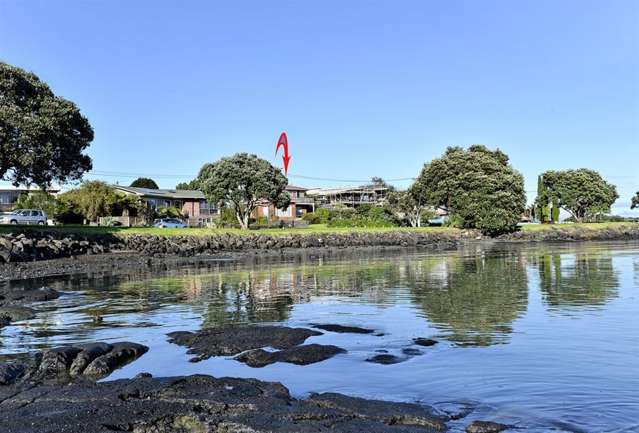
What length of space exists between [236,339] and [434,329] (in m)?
5.27

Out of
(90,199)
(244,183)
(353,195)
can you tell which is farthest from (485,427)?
(353,195)

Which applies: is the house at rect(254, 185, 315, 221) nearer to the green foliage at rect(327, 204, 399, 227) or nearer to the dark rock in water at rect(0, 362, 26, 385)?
the green foliage at rect(327, 204, 399, 227)

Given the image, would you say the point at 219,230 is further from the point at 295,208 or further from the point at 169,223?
the point at 295,208

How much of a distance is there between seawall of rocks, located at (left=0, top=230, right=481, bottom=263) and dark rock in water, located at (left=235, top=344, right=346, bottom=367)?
102ft

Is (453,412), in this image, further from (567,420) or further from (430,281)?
(430,281)

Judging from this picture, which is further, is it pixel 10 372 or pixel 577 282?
pixel 577 282

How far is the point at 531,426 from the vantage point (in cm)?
869

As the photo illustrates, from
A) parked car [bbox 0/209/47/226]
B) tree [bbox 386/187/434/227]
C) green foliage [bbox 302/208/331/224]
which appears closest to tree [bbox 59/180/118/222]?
parked car [bbox 0/209/47/226]

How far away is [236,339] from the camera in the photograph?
1486 centimetres

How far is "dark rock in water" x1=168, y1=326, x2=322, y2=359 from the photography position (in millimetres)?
14023

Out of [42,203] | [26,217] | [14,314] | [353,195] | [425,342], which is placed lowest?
[425,342]

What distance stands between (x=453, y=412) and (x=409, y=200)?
79.9 m

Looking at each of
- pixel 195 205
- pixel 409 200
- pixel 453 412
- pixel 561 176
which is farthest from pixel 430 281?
pixel 561 176

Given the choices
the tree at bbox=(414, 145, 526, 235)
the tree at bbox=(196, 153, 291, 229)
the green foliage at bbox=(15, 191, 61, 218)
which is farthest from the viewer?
the tree at bbox=(414, 145, 526, 235)
